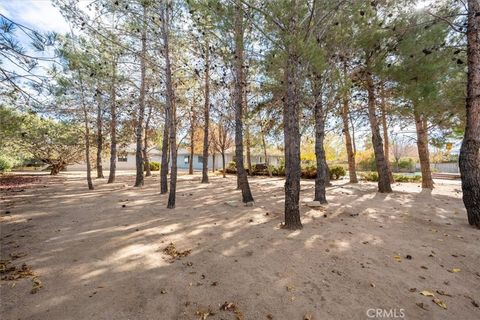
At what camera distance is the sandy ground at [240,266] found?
8.47 ft

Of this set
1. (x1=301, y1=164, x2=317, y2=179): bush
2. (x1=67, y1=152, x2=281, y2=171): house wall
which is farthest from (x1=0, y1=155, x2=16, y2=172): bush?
(x1=301, y1=164, x2=317, y2=179): bush

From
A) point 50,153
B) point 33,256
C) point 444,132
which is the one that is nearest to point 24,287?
point 33,256

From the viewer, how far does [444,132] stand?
1095 centimetres

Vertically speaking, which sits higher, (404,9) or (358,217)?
(404,9)

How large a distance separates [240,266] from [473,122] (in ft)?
19.3

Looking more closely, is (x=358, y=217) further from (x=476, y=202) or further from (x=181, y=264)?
(x=181, y=264)

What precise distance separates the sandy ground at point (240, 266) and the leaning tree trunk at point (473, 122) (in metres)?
0.71

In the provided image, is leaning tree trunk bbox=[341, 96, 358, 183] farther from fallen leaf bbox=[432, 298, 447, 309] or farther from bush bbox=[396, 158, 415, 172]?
bush bbox=[396, 158, 415, 172]

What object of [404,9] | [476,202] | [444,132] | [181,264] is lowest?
[181,264]

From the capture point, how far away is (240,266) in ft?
11.6

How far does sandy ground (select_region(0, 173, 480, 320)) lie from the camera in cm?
258

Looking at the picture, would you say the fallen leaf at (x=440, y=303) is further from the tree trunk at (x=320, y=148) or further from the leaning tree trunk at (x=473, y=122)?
the tree trunk at (x=320, y=148)

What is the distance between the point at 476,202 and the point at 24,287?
26.9ft

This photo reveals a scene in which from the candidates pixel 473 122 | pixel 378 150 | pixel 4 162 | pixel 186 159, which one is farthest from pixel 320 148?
pixel 186 159
